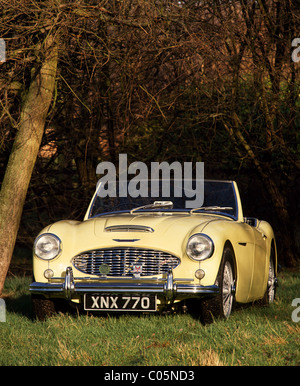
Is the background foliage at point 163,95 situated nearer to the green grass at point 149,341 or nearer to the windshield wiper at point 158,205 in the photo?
the windshield wiper at point 158,205

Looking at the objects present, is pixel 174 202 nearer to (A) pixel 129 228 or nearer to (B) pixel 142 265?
(A) pixel 129 228

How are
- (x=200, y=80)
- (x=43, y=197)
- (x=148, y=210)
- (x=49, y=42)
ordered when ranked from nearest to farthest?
(x=148, y=210), (x=49, y=42), (x=200, y=80), (x=43, y=197)

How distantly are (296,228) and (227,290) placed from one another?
10737 mm

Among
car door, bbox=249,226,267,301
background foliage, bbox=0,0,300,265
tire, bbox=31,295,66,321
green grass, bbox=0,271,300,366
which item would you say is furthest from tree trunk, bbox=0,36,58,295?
car door, bbox=249,226,267,301

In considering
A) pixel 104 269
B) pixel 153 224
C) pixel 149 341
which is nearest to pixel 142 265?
pixel 104 269

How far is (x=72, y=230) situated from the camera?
6.59 metres

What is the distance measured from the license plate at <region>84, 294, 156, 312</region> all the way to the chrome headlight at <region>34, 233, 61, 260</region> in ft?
1.81

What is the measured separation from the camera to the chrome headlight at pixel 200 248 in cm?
611

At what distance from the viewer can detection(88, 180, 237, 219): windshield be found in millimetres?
7355

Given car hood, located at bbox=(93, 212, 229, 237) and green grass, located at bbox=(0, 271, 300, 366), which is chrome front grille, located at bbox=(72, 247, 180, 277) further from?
green grass, located at bbox=(0, 271, 300, 366)

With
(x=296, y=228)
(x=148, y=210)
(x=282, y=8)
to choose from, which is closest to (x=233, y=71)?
(x=282, y=8)

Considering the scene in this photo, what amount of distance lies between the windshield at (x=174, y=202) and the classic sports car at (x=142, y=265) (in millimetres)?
456

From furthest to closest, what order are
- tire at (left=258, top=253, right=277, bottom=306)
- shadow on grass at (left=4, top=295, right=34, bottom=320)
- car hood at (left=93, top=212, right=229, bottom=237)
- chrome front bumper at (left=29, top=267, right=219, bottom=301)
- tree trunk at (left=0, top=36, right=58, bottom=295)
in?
tree trunk at (left=0, top=36, right=58, bottom=295)
tire at (left=258, top=253, right=277, bottom=306)
shadow on grass at (left=4, top=295, right=34, bottom=320)
car hood at (left=93, top=212, right=229, bottom=237)
chrome front bumper at (left=29, top=267, right=219, bottom=301)
